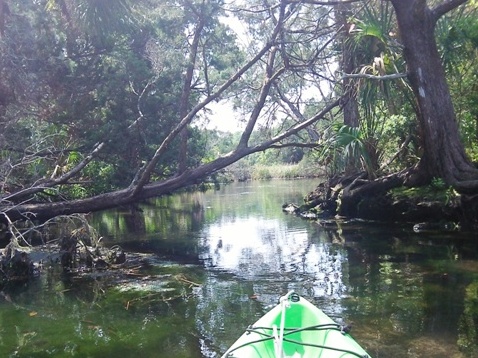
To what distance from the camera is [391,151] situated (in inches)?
625

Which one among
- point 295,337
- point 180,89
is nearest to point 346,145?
Answer: point 180,89

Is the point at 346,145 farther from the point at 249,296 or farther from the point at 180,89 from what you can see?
the point at 180,89

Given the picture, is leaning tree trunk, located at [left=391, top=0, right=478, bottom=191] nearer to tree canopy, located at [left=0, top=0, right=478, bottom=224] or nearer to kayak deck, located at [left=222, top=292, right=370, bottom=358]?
tree canopy, located at [left=0, top=0, right=478, bottom=224]

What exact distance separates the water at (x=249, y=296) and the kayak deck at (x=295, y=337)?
1.13m

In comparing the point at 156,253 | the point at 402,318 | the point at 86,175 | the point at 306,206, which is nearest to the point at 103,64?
the point at 86,175

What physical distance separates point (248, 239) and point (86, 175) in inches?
301

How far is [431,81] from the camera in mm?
11727

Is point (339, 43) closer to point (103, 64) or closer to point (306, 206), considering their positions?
point (306, 206)

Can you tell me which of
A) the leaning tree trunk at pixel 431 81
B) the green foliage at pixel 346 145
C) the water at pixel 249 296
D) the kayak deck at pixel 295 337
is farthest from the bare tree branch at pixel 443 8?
the kayak deck at pixel 295 337

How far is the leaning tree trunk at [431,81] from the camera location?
38.3ft

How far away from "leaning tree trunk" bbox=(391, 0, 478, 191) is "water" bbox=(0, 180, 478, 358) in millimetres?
1800

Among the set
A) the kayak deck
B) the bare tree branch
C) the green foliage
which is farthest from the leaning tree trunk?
the kayak deck

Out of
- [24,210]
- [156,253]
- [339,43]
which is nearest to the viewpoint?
[156,253]

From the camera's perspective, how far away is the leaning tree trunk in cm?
1166
